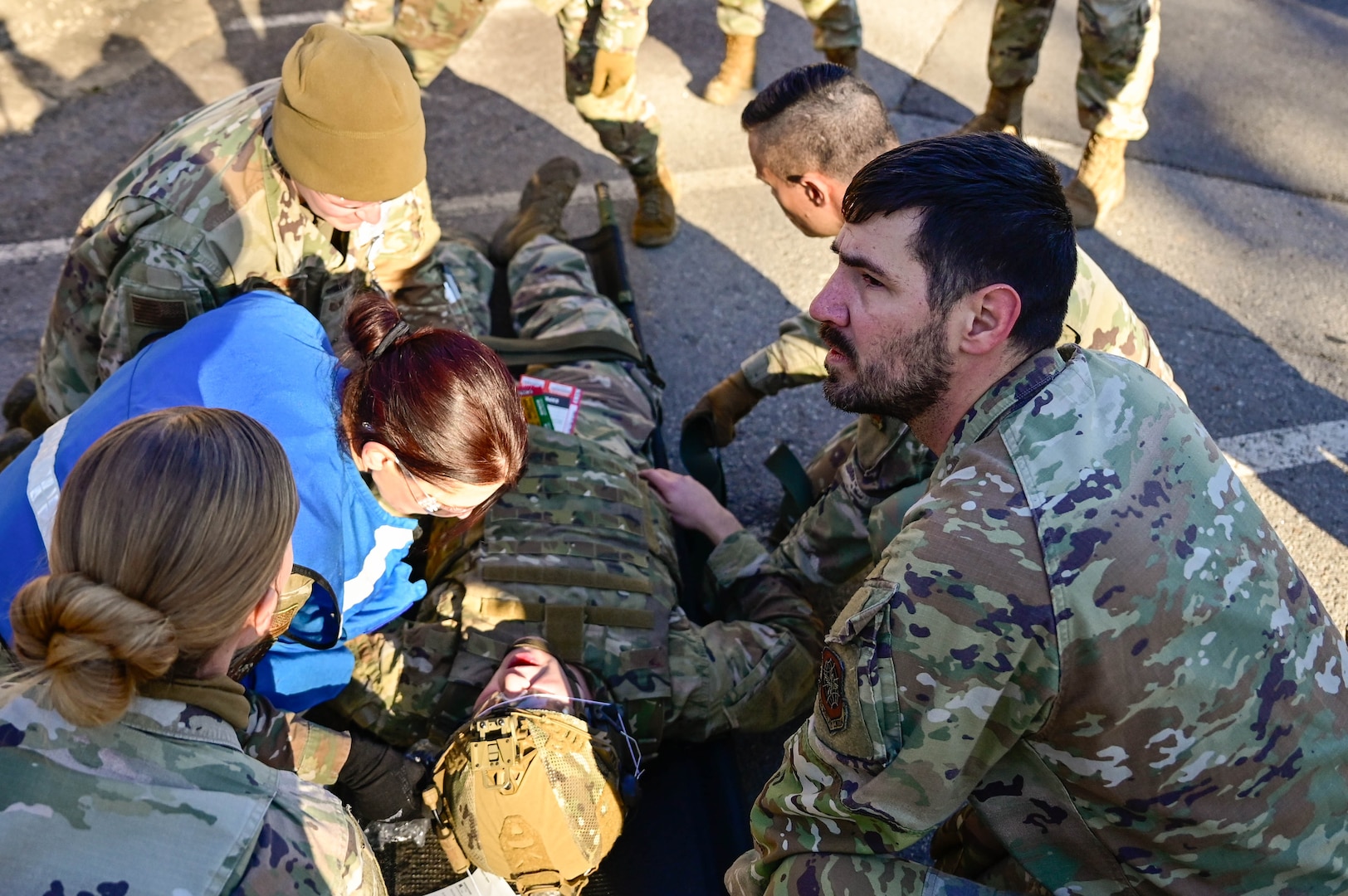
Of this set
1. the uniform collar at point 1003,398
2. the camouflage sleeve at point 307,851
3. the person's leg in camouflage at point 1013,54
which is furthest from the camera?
the person's leg in camouflage at point 1013,54

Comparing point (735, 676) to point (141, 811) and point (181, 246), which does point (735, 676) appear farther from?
point (181, 246)

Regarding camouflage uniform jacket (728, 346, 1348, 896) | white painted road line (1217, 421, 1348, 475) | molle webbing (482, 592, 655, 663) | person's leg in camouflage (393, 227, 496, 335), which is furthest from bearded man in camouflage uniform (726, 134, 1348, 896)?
white painted road line (1217, 421, 1348, 475)

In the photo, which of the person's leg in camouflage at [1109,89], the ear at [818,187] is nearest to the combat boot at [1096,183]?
the person's leg in camouflage at [1109,89]

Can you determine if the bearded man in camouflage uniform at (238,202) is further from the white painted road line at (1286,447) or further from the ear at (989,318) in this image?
the white painted road line at (1286,447)

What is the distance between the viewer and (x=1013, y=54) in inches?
177

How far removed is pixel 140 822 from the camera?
1333 mm

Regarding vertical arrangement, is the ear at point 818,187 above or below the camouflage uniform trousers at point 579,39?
above

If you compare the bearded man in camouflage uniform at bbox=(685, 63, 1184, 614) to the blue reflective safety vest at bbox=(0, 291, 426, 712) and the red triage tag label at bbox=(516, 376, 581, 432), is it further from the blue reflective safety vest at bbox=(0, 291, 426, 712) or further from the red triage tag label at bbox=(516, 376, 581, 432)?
the blue reflective safety vest at bbox=(0, 291, 426, 712)

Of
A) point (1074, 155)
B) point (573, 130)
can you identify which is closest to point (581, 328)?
point (573, 130)

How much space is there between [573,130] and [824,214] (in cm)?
247

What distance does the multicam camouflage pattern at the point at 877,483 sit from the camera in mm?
2387

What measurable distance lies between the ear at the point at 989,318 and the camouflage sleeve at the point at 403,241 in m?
2.06

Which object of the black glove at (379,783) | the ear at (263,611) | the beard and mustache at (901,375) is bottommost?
the black glove at (379,783)

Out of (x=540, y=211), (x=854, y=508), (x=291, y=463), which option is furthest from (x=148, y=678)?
(x=540, y=211)
